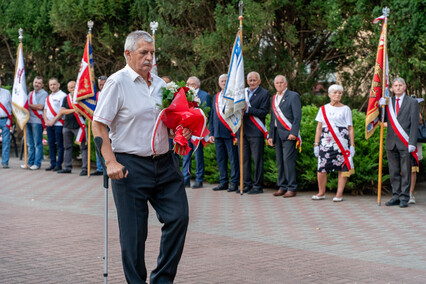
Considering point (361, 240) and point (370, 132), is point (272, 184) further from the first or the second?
point (361, 240)

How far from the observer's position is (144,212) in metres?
5.35

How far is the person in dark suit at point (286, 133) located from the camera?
11.7m

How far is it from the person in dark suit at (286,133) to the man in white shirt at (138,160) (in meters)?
6.47

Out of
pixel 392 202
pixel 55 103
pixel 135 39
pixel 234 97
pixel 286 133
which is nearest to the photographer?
pixel 135 39

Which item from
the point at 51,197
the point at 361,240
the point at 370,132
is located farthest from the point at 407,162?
the point at 51,197

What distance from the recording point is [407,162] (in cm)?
1052

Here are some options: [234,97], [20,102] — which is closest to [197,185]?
[234,97]

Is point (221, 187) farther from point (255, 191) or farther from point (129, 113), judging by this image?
point (129, 113)

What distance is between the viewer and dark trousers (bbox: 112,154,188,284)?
17.2 feet

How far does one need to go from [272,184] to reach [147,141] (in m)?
8.10

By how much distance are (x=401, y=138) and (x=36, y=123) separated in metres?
9.17

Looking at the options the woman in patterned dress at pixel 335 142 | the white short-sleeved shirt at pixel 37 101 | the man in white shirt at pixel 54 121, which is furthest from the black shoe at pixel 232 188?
the white short-sleeved shirt at pixel 37 101

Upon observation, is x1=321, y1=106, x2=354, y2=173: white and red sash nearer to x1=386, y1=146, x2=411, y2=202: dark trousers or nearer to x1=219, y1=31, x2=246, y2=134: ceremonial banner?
x1=386, y1=146, x2=411, y2=202: dark trousers

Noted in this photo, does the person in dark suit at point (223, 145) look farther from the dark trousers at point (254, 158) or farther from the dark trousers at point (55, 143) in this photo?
the dark trousers at point (55, 143)
